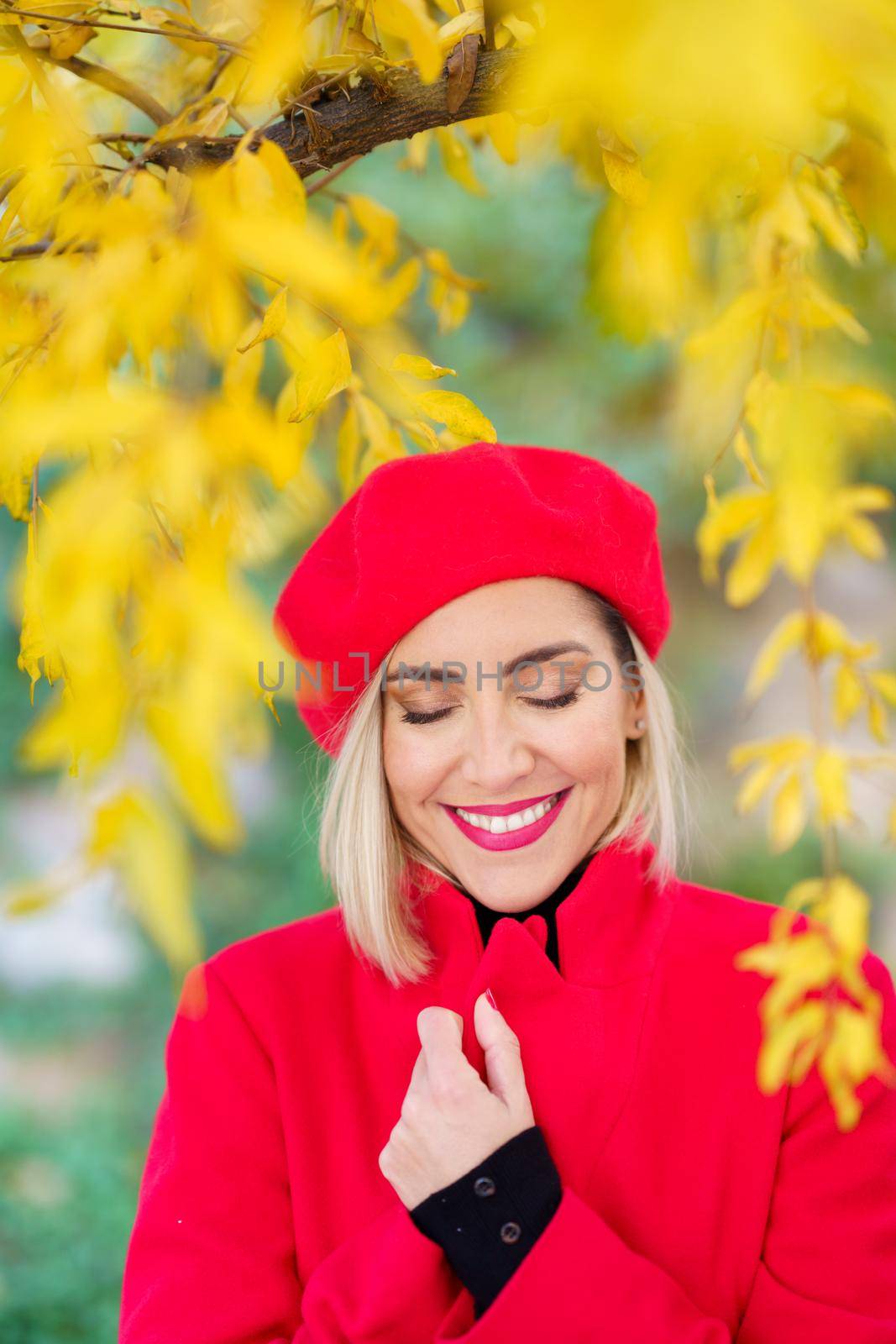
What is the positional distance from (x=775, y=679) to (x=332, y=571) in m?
2.01

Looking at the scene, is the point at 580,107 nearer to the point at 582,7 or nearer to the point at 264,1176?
the point at 582,7

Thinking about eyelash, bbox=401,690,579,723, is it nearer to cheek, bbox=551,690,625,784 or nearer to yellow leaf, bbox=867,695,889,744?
cheek, bbox=551,690,625,784

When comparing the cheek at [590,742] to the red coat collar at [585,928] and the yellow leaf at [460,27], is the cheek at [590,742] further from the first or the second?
the yellow leaf at [460,27]

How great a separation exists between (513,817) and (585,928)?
0.16m

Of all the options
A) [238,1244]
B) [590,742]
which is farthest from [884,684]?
[238,1244]

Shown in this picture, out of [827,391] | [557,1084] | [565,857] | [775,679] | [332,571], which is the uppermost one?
[827,391]

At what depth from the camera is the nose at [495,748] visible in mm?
1260

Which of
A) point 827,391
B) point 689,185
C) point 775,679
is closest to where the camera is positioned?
point 689,185

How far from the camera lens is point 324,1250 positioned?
1.27 m

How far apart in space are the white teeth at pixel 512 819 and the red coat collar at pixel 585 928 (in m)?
0.09

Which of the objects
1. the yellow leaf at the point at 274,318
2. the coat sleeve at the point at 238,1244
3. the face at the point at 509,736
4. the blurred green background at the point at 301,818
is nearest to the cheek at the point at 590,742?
the face at the point at 509,736

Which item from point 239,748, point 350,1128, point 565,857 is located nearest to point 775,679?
point 565,857

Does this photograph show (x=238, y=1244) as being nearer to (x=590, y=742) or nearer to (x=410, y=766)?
(x=410, y=766)

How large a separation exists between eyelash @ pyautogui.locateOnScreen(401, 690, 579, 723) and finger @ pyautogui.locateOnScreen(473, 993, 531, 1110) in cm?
32
